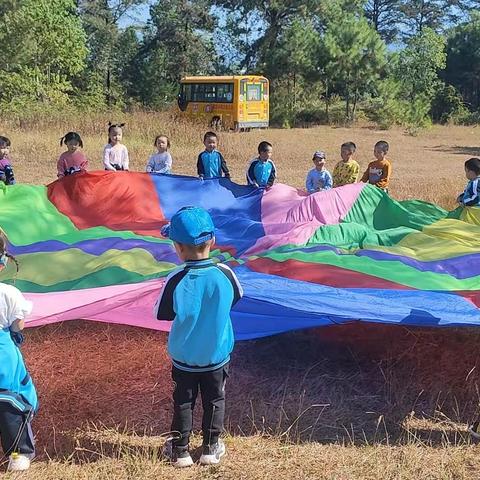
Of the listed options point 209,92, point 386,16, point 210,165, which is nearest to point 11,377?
point 210,165

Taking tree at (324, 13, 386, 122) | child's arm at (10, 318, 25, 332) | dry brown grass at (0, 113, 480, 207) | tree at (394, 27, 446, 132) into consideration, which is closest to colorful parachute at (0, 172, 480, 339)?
child's arm at (10, 318, 25, 332)

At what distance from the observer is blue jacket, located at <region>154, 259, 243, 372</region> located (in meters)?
2.46

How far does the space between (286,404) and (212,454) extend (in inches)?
23.3

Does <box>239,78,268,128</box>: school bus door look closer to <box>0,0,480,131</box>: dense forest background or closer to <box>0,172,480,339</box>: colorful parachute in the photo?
<box>0,0,480,131</box>: dense forest background

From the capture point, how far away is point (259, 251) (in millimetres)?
4316

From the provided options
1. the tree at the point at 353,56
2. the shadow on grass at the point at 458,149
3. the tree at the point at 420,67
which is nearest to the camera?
the shadow on grass at the point at 458,149

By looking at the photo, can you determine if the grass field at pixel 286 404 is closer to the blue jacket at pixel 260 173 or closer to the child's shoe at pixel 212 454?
the child's shoe at pixel 212 454

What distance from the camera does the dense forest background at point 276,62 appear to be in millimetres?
25781

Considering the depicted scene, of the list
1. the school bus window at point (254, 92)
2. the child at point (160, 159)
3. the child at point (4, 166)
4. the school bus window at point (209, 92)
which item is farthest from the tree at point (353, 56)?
the child at point (4, 166)

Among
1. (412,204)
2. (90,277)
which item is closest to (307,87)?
(412,204)

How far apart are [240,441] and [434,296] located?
3.83 ft

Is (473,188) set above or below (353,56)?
below

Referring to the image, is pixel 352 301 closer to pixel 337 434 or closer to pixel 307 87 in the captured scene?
pixel 337 434

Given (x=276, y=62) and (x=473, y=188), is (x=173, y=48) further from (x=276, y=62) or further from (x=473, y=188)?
(x=473, y=188)
